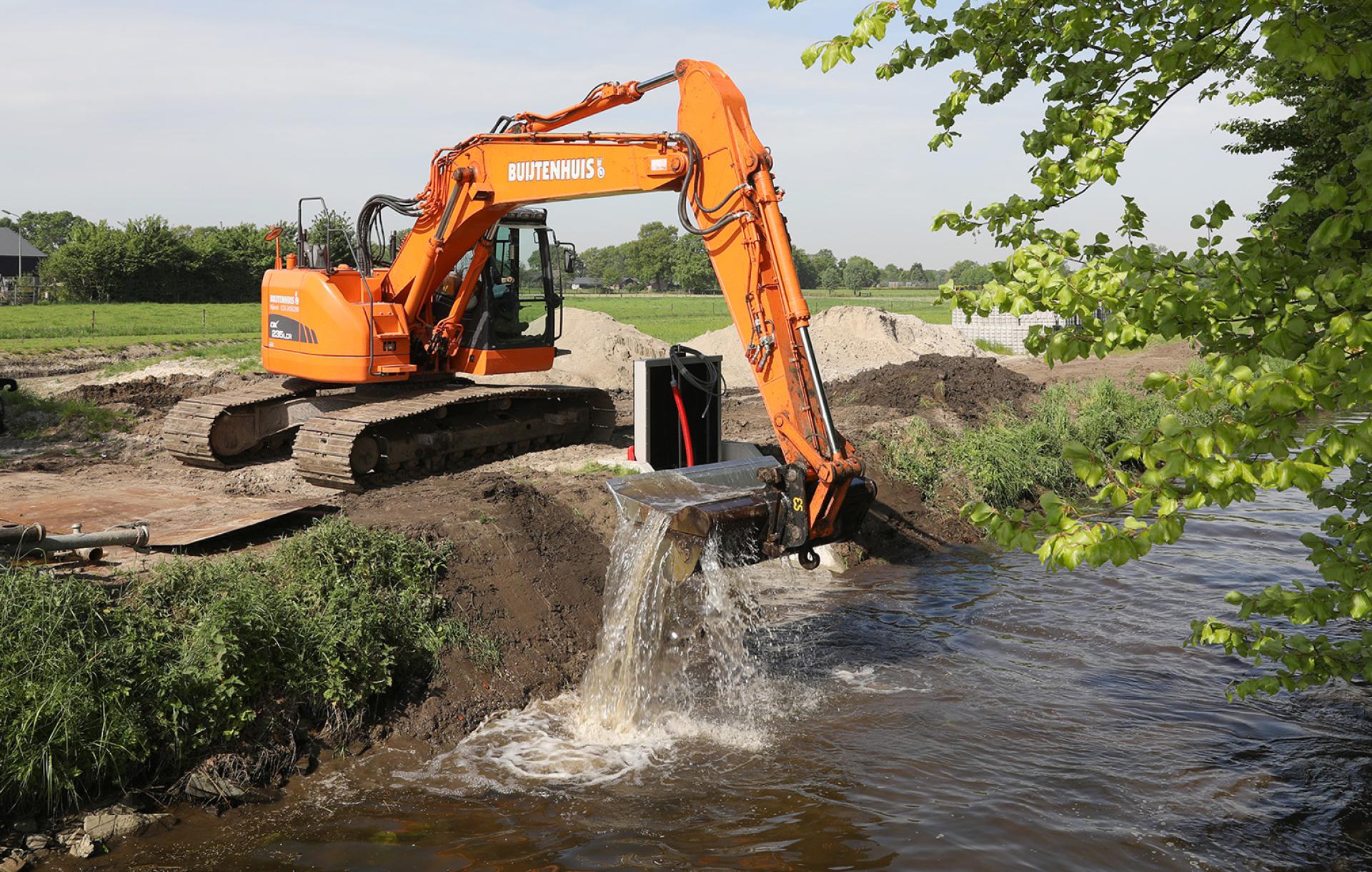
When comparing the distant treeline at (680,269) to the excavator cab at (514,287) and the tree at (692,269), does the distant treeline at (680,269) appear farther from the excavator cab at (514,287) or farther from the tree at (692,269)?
the excavator cab at (514,287)

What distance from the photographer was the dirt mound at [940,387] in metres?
17.2

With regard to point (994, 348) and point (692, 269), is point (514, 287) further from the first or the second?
point (692, 269)

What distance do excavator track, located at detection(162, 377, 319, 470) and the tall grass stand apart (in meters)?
7.52

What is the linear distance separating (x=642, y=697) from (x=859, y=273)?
135 metres

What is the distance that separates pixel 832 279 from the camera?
440 ft

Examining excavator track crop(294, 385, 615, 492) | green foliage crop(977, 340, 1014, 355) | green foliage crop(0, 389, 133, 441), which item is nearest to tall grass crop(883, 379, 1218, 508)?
excavator track crop(294, 385, 615, 492)

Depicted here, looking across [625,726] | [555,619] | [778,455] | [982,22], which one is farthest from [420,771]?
[778,455]

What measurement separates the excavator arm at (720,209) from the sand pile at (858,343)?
1347 cm

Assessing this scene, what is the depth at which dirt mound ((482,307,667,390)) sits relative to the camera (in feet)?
72.4

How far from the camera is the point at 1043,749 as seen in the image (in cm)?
688

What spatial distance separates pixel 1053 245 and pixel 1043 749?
410 centimetres

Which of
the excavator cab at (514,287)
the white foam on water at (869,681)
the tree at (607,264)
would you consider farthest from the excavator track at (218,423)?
the tree at (607,264)

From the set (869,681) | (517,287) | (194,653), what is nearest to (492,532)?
(194,653)

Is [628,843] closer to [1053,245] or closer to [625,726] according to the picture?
[625,726]
